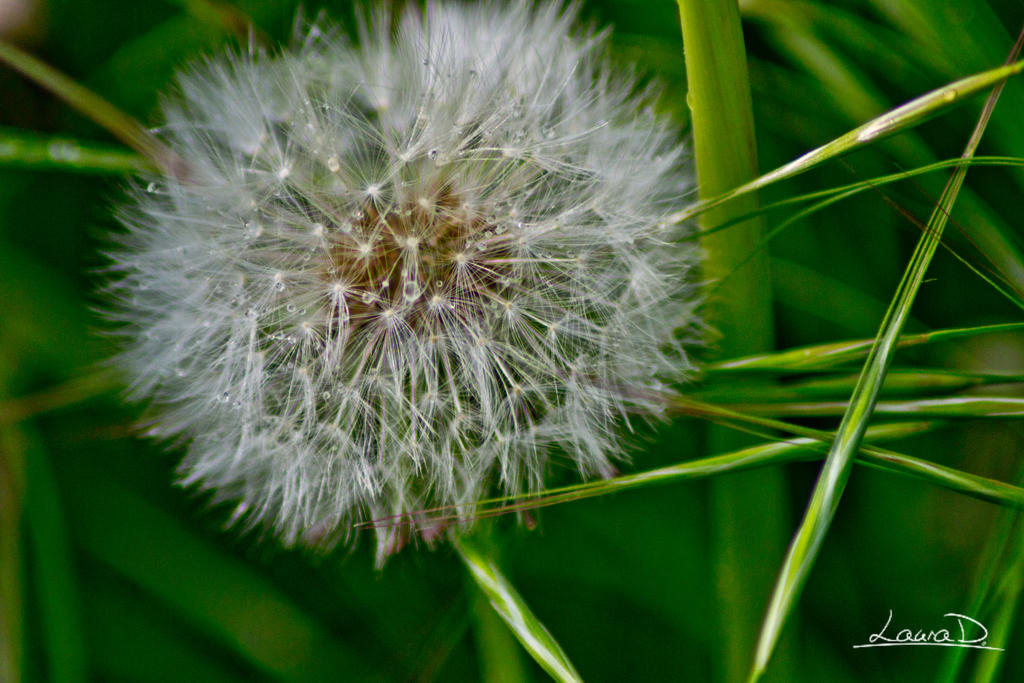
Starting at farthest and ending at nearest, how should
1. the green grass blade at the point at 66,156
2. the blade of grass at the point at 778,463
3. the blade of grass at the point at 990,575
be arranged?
the green grass blade at the point at 66,156, the blade of grass at the point at 990,575, the blade of grass at the point at 778,463

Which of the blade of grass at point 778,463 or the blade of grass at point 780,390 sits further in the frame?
the blade of grass at point 780,390

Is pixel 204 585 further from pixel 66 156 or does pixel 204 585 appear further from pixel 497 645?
pixel 66 156

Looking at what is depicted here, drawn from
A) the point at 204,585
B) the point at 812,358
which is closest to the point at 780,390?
the point at 812,358

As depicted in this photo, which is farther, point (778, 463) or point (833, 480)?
point (778, 463)

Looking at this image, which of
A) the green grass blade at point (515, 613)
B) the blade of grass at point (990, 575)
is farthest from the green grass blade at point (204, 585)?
the blade of grass at point (990, 575)

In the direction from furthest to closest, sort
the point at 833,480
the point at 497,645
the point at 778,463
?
the point at 497,645 → the point at 778,463 → the point at 833,480

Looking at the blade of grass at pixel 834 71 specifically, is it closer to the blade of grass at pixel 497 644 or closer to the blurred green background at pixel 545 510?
the blurred green background at pixel 545 510
